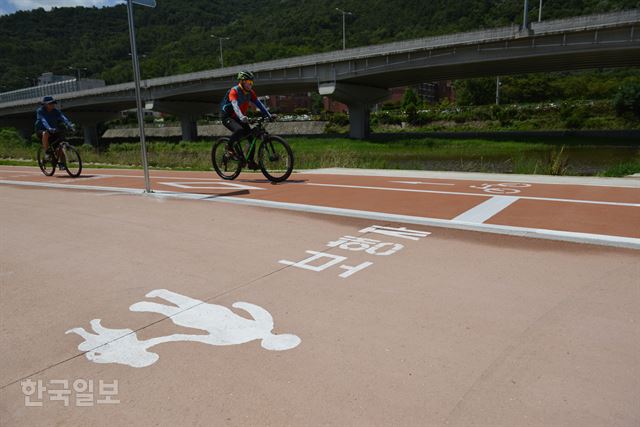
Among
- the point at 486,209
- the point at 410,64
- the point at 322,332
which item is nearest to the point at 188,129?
the point at 410,64

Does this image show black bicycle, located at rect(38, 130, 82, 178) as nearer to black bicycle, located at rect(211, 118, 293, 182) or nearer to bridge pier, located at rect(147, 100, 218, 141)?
black bicycle, located at rect(211, 118, 293, 182)

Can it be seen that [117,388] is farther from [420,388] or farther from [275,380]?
[420,388]

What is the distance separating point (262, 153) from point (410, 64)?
34876mm

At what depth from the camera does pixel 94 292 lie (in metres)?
3.83

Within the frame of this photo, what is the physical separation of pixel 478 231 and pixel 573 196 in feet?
9.90

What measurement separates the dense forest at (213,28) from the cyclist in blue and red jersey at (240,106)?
255 ft

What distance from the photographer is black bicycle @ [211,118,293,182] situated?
9773mm

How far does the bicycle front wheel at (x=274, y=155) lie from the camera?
977 centimetres

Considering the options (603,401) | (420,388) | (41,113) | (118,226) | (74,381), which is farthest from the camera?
(41,113)

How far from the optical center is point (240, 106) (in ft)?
31.4

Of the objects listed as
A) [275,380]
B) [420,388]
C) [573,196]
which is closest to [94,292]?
[275,380]

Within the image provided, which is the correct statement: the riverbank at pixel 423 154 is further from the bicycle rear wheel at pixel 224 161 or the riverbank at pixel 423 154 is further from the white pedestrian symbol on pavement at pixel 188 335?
the white pedestrian symbol on pavement at pixel 188 335

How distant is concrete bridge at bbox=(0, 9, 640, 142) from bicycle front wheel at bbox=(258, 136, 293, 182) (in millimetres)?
31141

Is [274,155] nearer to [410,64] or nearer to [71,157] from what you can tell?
[71,157]
